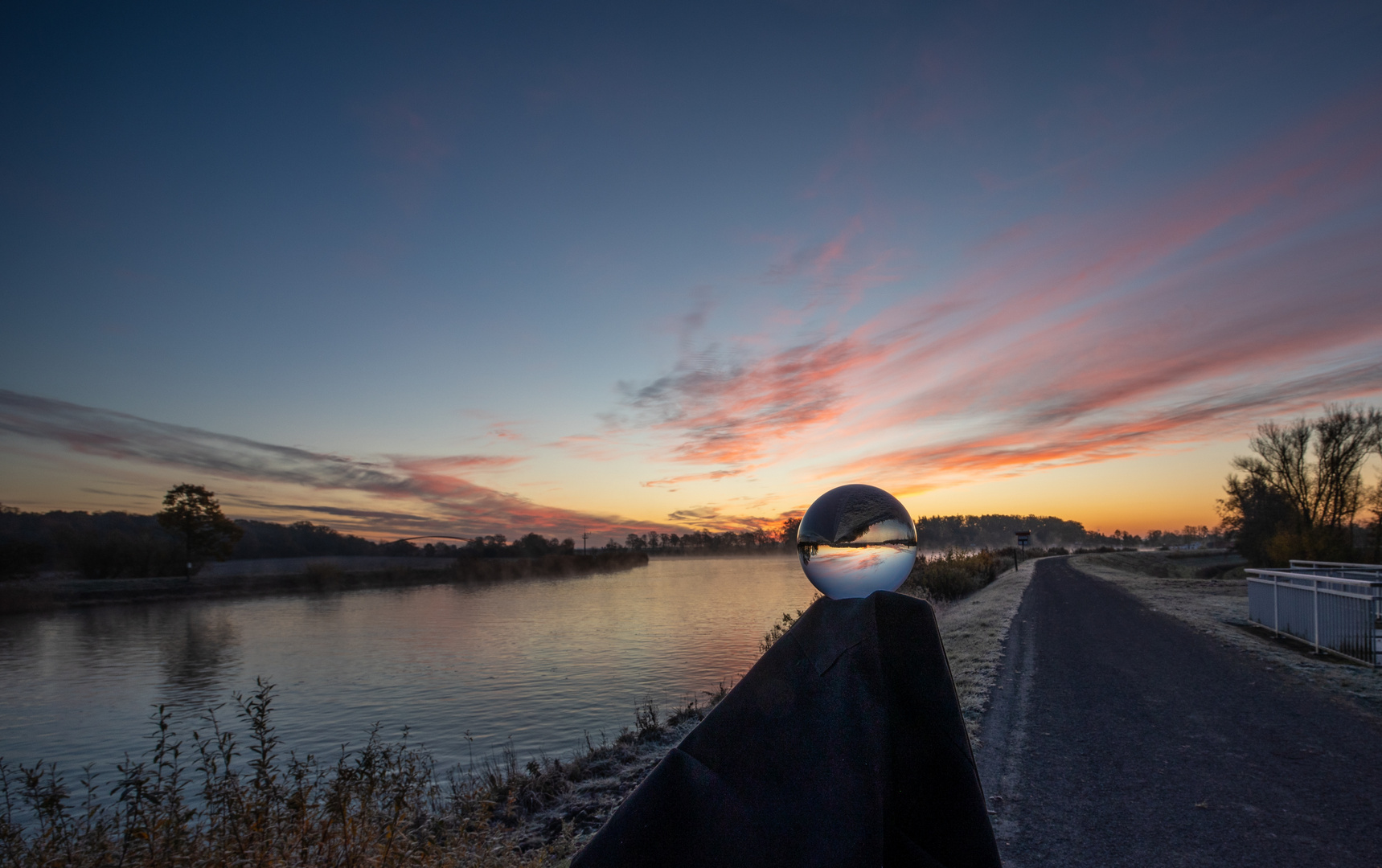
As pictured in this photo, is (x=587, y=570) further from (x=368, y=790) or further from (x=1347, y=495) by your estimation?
(x=368, y=790)

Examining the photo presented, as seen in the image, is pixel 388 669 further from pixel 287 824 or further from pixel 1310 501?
pixel 1310 501

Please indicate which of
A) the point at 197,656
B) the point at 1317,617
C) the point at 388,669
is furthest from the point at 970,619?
the point at 197,656

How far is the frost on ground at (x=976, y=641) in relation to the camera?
8.43 m

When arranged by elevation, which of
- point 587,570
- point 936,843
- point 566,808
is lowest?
point 587,570

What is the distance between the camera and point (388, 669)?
21391 millimetres

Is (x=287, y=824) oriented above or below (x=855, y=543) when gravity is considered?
below

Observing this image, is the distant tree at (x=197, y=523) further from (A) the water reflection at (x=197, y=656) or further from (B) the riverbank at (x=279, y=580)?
(A) the water reflection at (x=197, y=656)

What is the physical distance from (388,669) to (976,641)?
18627mm

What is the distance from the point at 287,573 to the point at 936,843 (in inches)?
3095

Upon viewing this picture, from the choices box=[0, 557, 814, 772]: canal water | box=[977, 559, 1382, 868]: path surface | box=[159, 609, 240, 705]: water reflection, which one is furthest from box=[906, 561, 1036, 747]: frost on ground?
box=[159, 609, 240, 705]: water reflection

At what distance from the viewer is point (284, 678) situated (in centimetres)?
2059

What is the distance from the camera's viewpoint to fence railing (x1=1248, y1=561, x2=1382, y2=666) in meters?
10.1

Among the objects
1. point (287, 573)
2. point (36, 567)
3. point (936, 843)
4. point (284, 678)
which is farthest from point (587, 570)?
point (936, 843)

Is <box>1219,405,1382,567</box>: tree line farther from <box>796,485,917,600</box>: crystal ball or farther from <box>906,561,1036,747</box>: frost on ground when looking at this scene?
<box>796,485,917,600</box>: crystal ball
